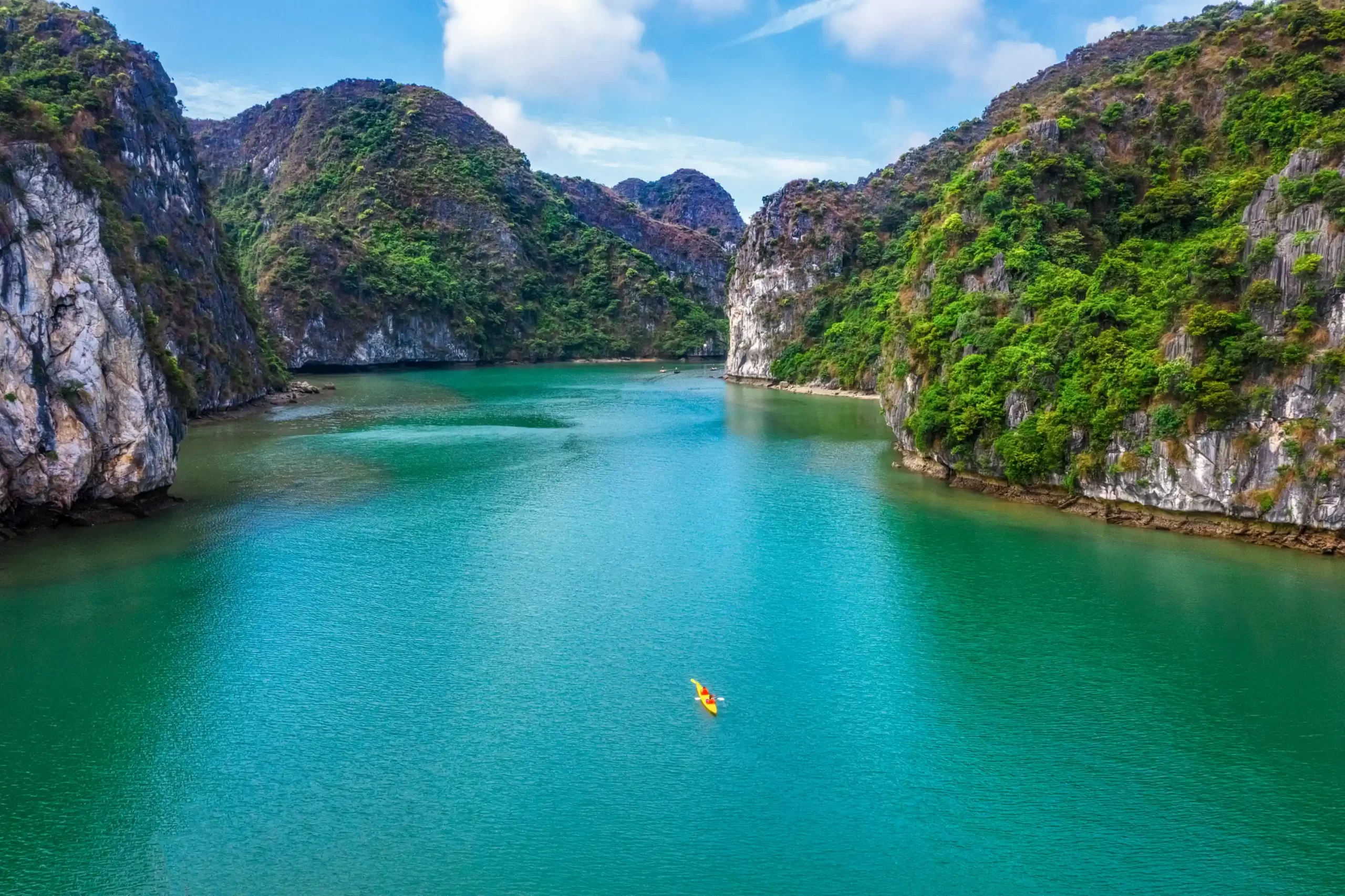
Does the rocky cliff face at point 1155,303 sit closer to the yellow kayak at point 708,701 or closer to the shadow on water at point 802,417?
the shadow on water at point 802,417

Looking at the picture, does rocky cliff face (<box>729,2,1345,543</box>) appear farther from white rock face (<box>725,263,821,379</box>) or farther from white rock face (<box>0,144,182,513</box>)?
white rock face (<box>725,263,821,379</box>)

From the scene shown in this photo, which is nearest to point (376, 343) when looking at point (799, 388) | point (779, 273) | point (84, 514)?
point (779, 273)

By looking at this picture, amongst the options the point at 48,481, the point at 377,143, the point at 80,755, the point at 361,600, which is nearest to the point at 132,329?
the point at 48,481

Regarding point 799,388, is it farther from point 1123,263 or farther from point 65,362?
point 65,362

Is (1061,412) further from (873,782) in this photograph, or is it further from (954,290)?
(873,782)

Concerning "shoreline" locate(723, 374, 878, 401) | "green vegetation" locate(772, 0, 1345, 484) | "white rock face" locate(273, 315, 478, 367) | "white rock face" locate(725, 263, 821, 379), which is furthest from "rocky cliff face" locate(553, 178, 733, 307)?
"green vegetation" locate(772, 0, 1345, 484)

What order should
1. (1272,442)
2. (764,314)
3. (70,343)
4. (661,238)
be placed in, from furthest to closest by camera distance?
1. (661,238)
2. (764,314)
3. (70,343)
4. (1272,442)
